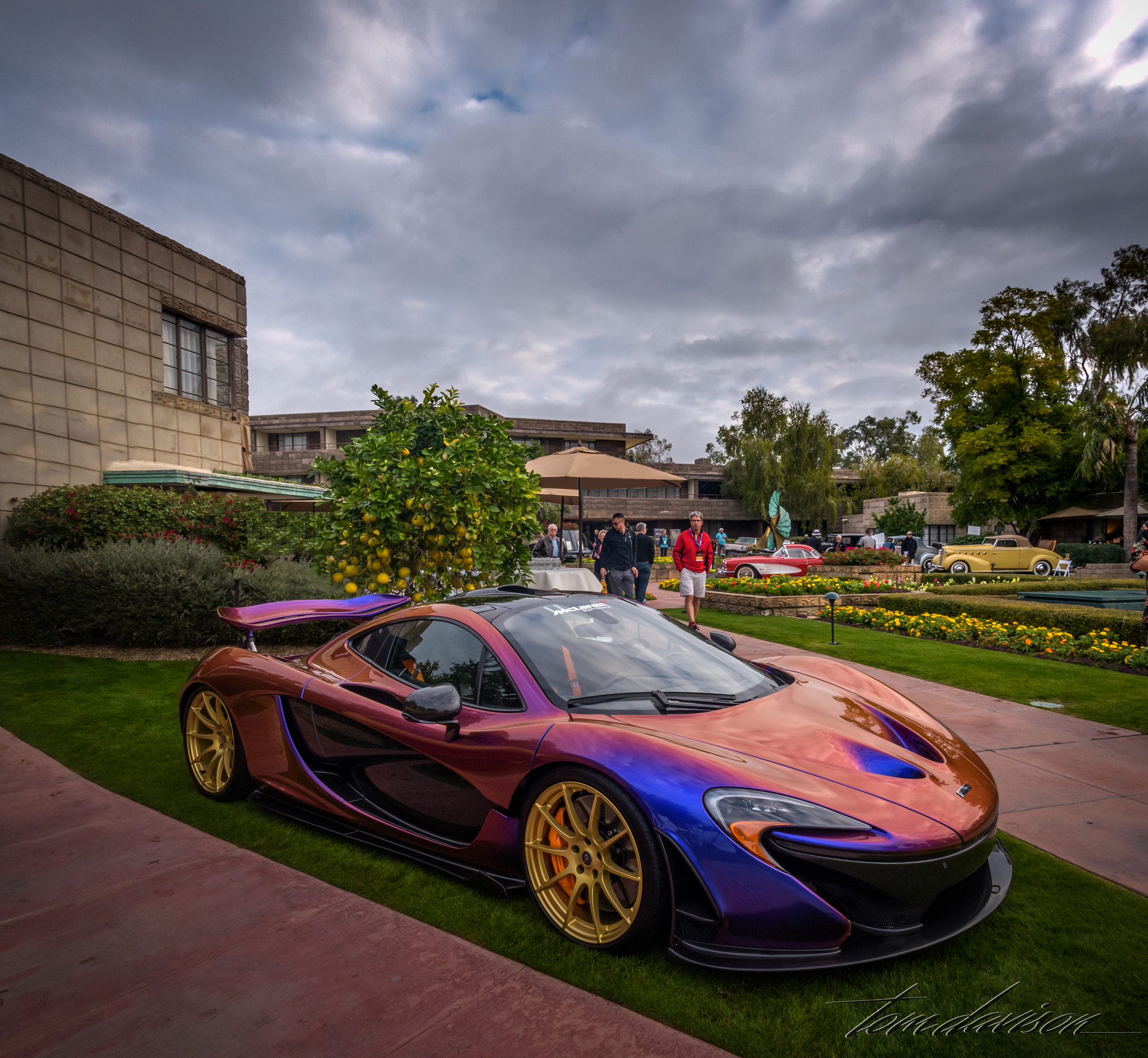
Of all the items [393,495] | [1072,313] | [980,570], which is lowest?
[980,570]

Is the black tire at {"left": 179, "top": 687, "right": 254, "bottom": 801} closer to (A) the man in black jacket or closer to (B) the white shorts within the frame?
(B) the white shorts

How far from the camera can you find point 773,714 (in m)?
2.81

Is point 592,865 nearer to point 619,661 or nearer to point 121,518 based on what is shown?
point 619,661

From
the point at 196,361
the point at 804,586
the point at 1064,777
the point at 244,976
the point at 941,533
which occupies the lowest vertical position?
the point at 1064,777

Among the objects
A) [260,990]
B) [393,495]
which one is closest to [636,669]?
[260,990]

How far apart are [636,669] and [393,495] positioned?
3651 mm

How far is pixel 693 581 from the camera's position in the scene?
10391mm

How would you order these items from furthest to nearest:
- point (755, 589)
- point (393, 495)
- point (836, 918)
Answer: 1. point (755, 589)
2. point (393, 495)
3. point (836, 918)

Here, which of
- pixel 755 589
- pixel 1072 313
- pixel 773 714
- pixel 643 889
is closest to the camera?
pixel 643 889

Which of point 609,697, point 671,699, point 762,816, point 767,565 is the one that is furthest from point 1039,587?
point 762,816

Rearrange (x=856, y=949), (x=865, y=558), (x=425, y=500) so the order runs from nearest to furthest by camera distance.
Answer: (x=856, y=949), (x=425, y=500), (x=865, y=558)

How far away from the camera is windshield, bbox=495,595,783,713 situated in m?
2.81

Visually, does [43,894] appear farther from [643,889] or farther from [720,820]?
[720,820]

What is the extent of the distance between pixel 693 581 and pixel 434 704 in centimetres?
812
